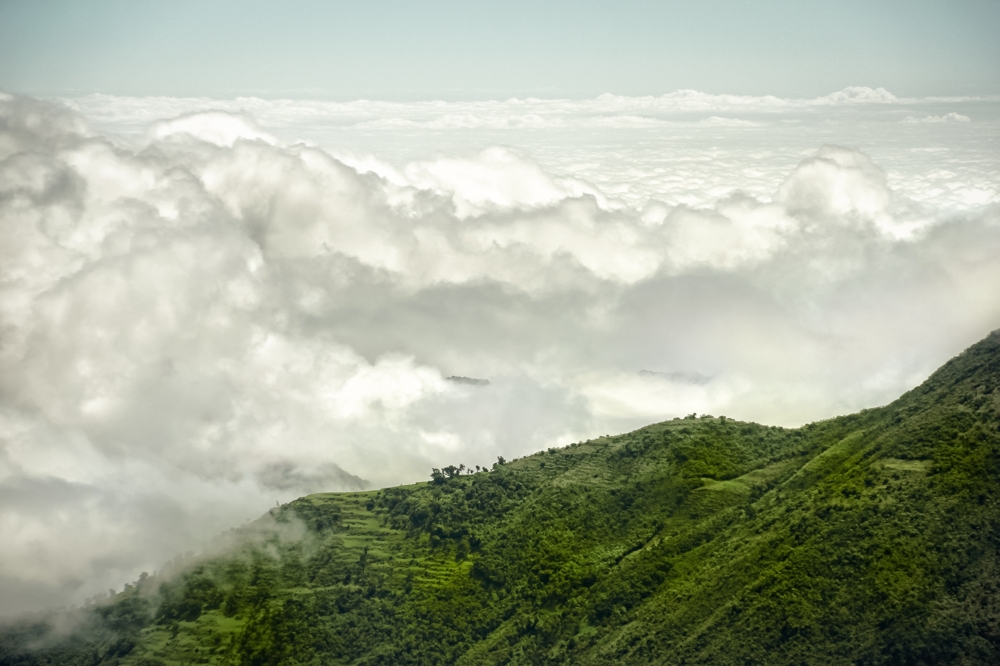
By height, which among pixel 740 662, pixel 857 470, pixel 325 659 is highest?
pixel 857 470

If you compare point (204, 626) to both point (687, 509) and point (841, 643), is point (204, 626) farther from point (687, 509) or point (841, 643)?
point (841, 643)

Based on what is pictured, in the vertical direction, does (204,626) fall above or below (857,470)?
below

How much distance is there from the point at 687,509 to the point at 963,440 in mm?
59900

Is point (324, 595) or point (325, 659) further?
point (324, 595)

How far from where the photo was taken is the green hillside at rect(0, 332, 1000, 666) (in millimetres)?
125188

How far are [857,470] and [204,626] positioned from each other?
463ft

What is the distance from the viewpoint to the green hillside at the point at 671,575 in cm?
12519

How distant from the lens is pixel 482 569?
184000 mm

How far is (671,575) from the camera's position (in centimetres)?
16325

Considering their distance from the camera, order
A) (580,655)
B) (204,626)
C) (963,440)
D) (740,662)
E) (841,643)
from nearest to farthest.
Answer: (841,643) < (740,662) < (963,440) < (580,655) < (204,626)

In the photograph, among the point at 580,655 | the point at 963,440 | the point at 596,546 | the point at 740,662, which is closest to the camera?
the point at 740,662

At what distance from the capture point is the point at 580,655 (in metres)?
155

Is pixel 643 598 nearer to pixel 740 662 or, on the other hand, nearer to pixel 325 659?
pixel 740 662

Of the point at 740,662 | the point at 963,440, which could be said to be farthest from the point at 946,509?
the point at 740,662
